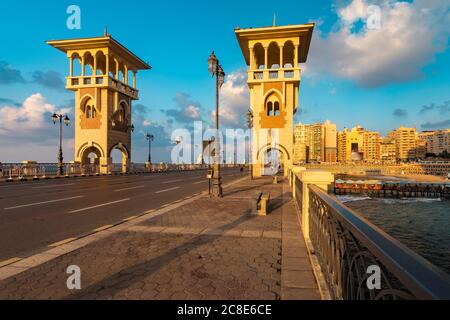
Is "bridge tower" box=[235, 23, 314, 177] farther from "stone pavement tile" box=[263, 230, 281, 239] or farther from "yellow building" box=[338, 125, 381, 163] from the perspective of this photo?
"yellow building" box=[338, 125, 381, 163]

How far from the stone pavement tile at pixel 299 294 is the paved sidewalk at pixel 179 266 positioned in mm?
12

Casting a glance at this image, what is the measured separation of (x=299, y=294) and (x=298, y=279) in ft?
1.36

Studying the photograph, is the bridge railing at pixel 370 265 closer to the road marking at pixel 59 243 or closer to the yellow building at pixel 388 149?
the road marking at pixel 59 243

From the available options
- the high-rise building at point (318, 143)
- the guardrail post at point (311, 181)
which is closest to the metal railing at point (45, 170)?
the guardrail post at point (311, 181)

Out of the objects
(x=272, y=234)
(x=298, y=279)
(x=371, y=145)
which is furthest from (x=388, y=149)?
(x=298, y=279)

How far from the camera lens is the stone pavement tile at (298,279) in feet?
11.2

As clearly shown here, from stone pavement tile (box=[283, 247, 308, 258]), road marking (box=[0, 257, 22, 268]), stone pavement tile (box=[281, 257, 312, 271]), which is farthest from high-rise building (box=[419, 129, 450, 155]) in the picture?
road marking (box=[0, 257, 22, 268])

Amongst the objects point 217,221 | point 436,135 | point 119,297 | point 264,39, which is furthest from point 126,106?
point 436,135

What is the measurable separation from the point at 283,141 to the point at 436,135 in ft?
625

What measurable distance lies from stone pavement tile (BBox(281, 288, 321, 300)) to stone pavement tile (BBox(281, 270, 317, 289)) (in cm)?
10

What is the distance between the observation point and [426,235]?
15.8m

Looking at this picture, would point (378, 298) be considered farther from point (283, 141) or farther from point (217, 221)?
point (283, 141)

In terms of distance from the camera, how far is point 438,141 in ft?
535

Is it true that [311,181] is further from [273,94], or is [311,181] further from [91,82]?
[91,82]
